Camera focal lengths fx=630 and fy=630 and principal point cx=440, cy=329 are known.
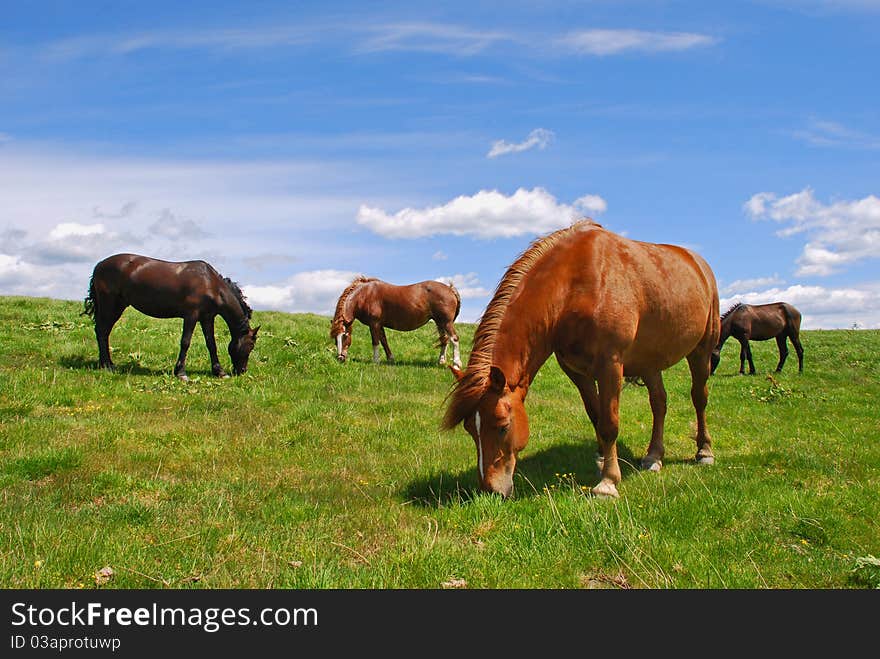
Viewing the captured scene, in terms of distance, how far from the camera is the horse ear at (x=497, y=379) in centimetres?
576

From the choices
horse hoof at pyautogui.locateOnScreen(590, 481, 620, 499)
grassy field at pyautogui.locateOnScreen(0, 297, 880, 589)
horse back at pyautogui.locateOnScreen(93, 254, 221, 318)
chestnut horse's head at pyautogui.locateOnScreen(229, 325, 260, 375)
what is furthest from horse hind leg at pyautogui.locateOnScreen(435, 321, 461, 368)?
horse hoof at pyautogui.locateOnScreen(590, 481, 620, 499)

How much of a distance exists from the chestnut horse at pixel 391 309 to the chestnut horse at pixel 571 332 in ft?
33.1

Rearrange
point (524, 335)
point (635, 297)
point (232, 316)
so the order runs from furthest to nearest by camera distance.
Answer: point (232, 316) → point (635, 297) → point (524, 335)

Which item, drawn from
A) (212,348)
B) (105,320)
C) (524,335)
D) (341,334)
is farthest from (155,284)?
(524,335)

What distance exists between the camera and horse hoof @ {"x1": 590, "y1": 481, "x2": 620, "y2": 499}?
6.35 meters

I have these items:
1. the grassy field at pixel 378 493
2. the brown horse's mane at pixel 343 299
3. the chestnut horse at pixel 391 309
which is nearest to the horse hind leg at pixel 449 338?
the chestnut horse at pixel 391 309

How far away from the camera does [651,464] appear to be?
8.11m

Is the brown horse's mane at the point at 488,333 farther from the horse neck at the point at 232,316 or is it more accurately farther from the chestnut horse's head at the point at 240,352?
the horse neck at the point at 232,316

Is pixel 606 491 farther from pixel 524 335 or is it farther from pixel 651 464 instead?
pixel 651 464

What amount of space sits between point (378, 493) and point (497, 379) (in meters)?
1.83

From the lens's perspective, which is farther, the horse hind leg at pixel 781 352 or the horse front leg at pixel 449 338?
the horse hind leg at pixel 781 352

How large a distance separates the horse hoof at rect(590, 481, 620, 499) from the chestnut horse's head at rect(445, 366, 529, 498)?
104 cm

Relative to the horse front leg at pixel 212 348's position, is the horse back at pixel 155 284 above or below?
above

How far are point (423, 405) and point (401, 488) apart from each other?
4564 millimetres
